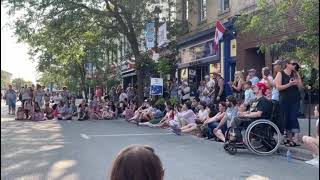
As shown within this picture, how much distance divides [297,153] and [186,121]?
18.1 feet

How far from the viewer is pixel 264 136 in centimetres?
1051

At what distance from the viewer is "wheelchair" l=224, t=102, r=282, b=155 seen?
1041 centimetres

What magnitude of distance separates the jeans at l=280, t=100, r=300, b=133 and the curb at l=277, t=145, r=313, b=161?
46cm

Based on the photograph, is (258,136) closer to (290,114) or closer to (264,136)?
(264,136)

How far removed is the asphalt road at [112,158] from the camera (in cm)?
822

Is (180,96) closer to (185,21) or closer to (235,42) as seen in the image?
(235,42)

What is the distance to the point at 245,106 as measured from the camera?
1200 cm

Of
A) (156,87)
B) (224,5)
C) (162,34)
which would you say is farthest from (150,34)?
(224,5)

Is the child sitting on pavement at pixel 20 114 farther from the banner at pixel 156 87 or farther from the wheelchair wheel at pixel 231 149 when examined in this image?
the wheelchair wheel at pixel 231 149

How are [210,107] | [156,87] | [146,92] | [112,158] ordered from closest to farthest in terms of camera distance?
[112,158] → [210,107] → [156,87] → [146,92]

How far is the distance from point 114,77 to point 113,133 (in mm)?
28028

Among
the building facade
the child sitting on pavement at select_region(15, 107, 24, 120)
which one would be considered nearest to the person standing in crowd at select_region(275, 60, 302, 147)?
the building facade

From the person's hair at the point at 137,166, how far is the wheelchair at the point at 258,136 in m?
8.21

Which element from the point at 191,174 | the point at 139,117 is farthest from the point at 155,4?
the point at 191,174
